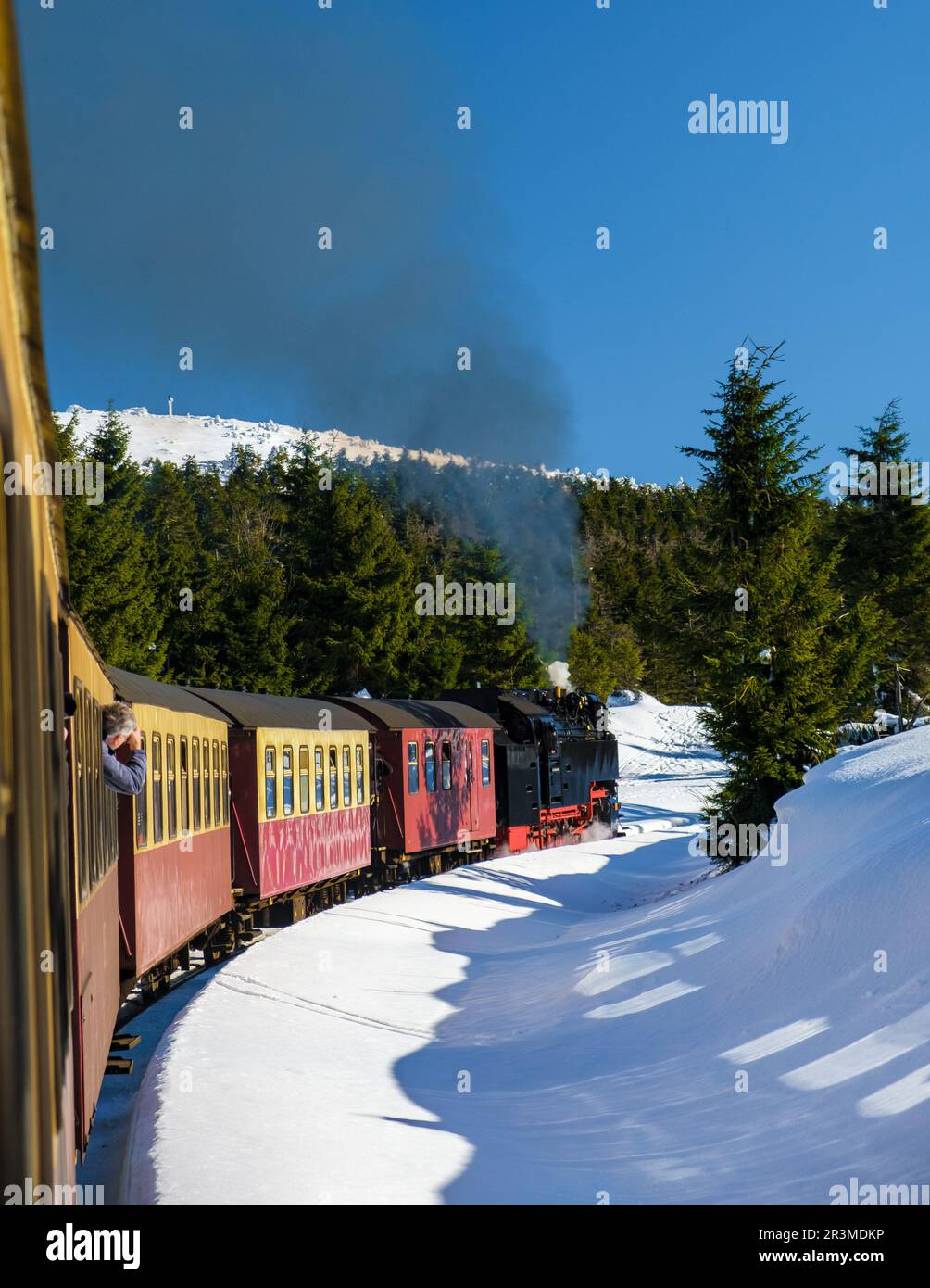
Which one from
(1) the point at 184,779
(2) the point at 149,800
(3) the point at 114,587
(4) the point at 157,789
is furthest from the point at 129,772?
(3) the point at 114,587

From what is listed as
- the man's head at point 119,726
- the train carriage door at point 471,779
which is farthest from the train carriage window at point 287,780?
the man's head at point 119,726

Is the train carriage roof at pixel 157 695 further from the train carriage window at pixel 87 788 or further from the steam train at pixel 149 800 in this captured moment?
the train carriage window at pixel 87 788

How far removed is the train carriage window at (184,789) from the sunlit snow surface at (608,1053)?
1754 mm

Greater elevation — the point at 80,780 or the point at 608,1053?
the point at 80,780

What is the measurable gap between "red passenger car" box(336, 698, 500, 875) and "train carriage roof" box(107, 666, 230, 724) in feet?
24.8

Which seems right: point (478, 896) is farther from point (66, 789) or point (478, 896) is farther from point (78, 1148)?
point (66, 789)

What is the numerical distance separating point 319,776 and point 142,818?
9017 mm

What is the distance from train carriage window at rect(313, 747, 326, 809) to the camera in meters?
19.4

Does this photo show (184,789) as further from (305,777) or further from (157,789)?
(305,777)

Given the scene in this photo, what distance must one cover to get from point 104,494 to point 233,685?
10778 mm

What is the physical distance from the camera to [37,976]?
3.16 meters

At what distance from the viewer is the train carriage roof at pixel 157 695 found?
413 inches

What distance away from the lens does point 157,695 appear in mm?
12320
